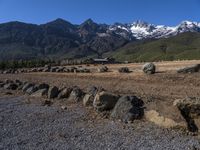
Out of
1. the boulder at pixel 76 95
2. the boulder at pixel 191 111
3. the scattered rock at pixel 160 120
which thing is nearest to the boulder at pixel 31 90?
the boulder at pixel 76 95

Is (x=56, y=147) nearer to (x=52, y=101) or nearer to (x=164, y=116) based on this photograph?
(x=164, y=116)

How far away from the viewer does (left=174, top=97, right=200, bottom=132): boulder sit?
47.8ft

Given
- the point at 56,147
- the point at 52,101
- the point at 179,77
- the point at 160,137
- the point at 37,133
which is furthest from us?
the point at 179,77

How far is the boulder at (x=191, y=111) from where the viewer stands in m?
14.6

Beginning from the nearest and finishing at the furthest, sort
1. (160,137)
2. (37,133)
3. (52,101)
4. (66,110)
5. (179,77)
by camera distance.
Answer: (160,137) → (37,133) → (66,110) → (52,101) → (179,77)

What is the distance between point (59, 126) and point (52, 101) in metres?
7.28

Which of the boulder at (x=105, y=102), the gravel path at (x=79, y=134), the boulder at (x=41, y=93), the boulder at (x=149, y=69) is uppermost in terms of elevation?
the boulder at (x=149, y=69)

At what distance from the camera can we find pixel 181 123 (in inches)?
564

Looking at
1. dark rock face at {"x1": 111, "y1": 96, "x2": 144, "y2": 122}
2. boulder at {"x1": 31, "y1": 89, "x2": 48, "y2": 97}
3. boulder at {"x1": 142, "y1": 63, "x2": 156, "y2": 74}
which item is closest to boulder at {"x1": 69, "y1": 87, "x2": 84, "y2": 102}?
boulder at {"x1": 31, "y1": 89, "x2": 48, "y2": 97}

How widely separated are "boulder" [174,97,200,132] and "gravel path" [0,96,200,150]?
3.01 feet

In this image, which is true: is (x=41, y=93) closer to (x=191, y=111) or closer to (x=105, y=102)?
(x=105, y=102)

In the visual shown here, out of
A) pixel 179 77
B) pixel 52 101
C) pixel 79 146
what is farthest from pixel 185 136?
pixel 179 77

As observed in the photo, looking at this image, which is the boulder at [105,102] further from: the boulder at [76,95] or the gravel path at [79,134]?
the boulder at [76,95]

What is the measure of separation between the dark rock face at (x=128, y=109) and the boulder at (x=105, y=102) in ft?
3.10
